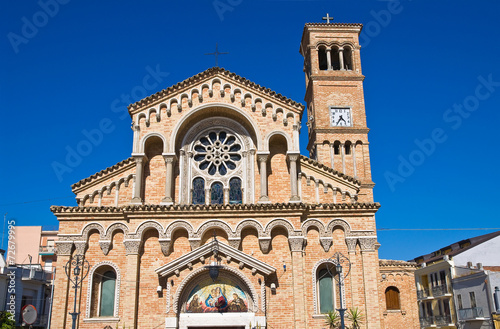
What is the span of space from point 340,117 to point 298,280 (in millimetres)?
16896

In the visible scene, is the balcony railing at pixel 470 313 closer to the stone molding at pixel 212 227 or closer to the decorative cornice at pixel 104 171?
→ the stone molding at pixel 212 227

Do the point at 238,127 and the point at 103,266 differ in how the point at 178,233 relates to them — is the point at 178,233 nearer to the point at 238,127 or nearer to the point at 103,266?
the point at 103,266

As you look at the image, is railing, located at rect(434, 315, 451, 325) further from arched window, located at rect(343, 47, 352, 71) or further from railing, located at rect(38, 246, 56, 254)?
railing, located at rect(38, 246, 56, 254)

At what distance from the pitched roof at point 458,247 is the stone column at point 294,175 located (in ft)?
89.5

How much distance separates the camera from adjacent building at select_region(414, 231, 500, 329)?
131 ft

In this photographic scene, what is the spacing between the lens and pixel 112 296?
955 inches

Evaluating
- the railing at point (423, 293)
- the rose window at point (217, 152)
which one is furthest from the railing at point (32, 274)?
the railing at point (423, 293)

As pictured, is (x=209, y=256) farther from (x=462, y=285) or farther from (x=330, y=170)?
(x=462, y=285)

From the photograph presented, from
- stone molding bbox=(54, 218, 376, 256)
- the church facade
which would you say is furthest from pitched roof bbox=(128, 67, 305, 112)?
stone molding bbox=(54, 218, 376, 256)

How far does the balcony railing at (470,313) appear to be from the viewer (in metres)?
40.3

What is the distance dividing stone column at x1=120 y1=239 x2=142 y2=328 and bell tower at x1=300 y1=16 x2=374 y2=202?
16014mm

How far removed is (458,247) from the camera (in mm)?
52062

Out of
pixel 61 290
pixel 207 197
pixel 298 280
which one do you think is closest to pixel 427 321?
pixel 298 280

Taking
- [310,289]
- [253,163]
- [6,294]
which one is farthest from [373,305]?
[6,294]
